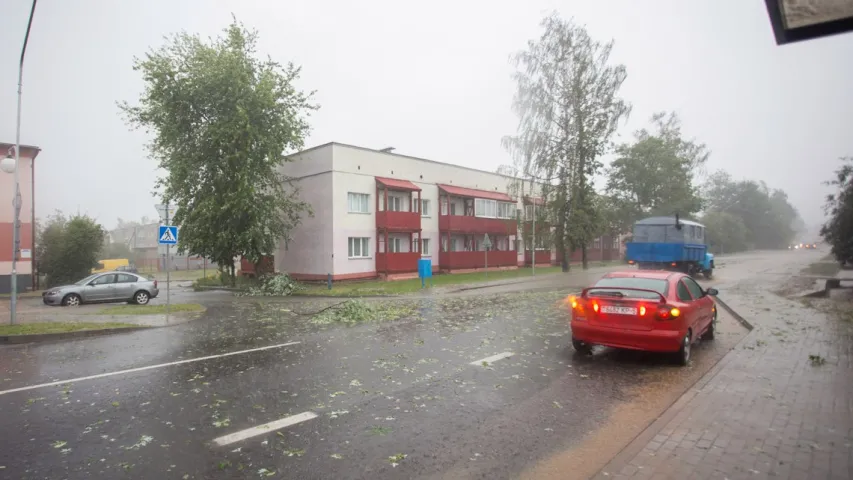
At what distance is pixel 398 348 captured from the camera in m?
9.05

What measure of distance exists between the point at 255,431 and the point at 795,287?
2344cm

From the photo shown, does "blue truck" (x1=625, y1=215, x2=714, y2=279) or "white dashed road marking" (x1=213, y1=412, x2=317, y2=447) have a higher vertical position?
"blue truck" (x1=625, y1=215, x2=714, y2=279)

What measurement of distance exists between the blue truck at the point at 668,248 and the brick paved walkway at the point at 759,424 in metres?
17.9

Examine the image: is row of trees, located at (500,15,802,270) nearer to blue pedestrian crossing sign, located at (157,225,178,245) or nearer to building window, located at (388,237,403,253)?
building window, located at (388,237,403,253)

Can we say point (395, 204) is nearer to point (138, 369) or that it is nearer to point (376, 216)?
point (376, 216)

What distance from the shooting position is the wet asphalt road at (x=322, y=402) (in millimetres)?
4156

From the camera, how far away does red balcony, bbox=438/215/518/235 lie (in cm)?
3556

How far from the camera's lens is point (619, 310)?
758cm

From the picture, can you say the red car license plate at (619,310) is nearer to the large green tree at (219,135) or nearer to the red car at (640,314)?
the red car at (640,314)

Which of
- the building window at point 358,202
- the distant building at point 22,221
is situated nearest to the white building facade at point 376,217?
the building window at point 358,202

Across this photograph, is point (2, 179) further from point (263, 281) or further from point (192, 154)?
point (263, 281)

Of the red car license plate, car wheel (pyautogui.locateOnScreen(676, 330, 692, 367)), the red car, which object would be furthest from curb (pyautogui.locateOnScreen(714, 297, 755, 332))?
the red car license plate

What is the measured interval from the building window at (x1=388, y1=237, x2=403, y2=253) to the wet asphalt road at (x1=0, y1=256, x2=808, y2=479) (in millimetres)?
21278

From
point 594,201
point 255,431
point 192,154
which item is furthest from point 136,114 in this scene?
point 594,201
